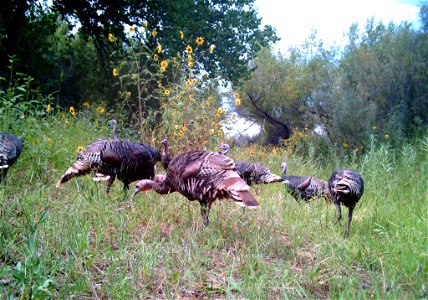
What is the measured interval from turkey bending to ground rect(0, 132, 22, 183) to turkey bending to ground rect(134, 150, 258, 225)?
6.40ft

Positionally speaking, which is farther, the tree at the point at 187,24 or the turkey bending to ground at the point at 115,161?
the tree at the point at 187,24

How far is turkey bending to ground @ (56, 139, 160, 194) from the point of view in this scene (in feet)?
16.0

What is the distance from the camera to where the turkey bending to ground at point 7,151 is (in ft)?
16.2

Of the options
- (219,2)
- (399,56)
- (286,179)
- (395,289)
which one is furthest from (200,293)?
(219,2)

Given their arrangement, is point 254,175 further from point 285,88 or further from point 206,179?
point 285,88

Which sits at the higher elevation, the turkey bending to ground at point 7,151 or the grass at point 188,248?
the turkey bending to ground at point 7,151

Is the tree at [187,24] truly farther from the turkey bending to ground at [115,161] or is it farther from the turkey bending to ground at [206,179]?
the turkey bending to ground at [206,179]

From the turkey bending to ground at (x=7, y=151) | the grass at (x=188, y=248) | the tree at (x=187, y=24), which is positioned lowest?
the grass at (x=188, y=248)

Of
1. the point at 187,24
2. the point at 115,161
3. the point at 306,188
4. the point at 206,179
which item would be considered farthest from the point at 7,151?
the point at 187,24

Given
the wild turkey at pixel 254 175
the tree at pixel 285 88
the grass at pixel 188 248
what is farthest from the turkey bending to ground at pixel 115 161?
the tree at pixel 285 88

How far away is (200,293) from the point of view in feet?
10.5

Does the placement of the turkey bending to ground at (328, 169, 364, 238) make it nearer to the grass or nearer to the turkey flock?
the turkey flock

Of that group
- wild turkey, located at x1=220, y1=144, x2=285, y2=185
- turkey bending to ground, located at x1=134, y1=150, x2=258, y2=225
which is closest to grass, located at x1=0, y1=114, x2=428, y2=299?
turkey bending to ground, located at x1=134, y1=150, x2=258, y2=225

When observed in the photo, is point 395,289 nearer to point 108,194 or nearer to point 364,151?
point 108,194
